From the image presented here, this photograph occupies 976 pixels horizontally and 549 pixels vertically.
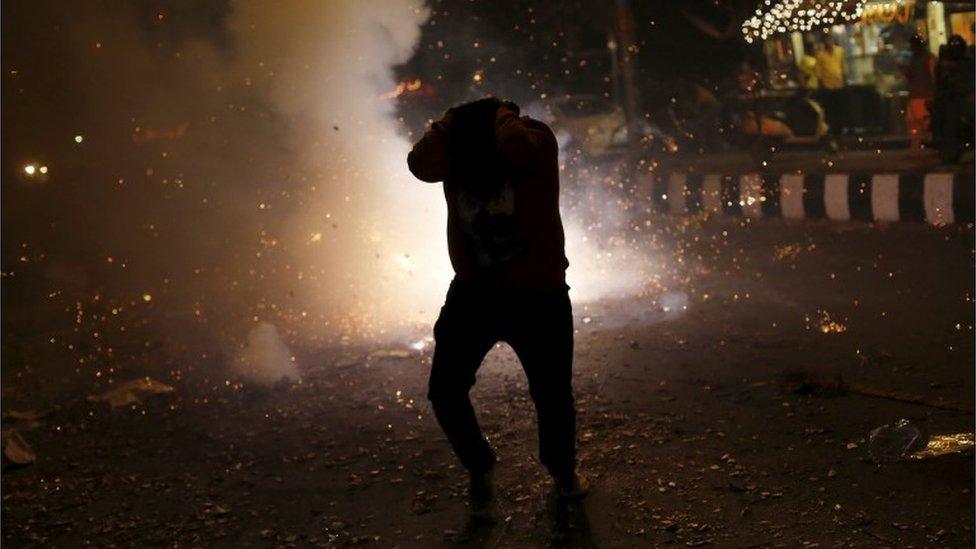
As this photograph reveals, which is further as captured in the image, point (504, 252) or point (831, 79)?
point (831, 79)

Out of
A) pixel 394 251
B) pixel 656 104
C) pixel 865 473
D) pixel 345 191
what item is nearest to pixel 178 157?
pixel 345 191

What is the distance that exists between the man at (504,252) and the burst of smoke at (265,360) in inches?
104

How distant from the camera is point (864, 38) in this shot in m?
16.7

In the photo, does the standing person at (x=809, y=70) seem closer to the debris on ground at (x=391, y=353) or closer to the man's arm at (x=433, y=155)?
the debris on ground at (x=391, y=353)

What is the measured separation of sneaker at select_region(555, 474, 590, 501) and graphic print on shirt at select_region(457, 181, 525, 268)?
0.90 metres

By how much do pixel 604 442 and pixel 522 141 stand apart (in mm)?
1688

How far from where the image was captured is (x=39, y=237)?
41.3ft

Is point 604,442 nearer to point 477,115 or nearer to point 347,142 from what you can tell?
point 477,115

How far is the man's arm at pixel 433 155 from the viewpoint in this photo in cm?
382

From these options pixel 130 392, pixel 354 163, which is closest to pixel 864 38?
pixel 354 163

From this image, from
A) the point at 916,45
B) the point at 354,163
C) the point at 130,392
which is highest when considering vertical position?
the point at 916,45

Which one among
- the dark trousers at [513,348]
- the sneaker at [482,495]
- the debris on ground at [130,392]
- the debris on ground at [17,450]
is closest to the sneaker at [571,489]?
the dark trousers at [513,348]

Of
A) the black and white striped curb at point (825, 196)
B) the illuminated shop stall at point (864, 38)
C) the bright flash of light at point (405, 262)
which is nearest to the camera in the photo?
the bright flash of light at point (405, 262)

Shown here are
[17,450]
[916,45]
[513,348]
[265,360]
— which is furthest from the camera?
[916,45]
